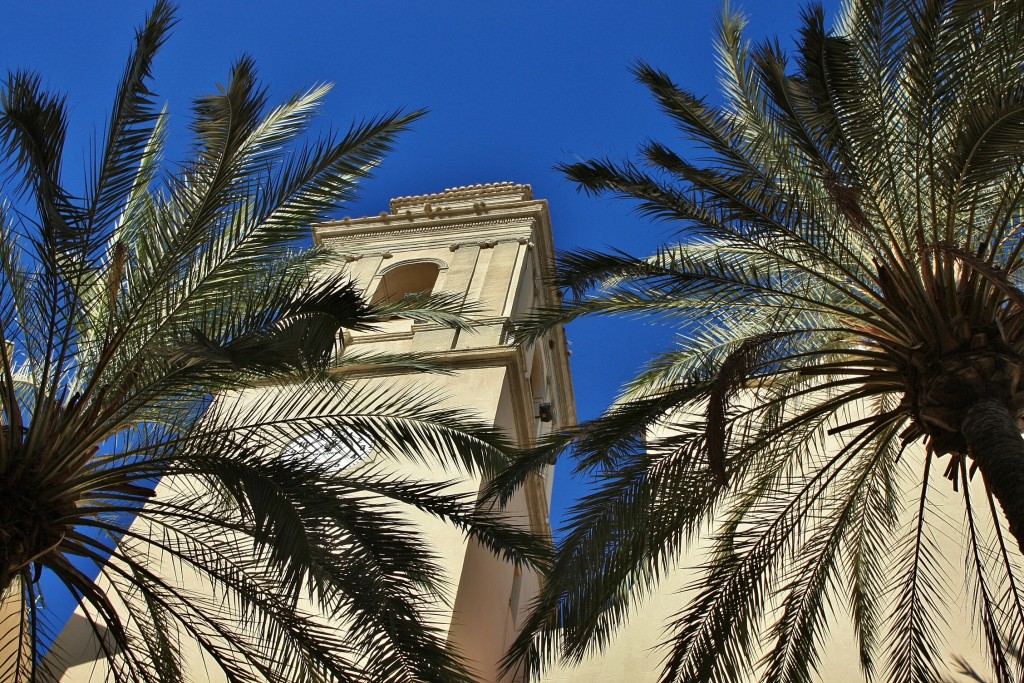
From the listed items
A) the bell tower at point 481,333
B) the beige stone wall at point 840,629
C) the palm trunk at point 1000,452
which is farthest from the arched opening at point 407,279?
the palm trunk at point 1000,452

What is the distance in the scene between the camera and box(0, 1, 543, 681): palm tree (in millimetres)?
7934

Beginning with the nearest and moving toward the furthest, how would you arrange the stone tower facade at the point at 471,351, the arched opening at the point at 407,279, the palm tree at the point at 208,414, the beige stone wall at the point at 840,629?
the palm tree at the point at 208,414, the beige stone wall at the point at 840,629, the stone tower facade at the point at 471,351, the arched opening at the point at 407,279

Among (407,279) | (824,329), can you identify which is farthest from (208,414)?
(407,279)

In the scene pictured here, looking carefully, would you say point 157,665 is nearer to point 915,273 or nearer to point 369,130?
point 369,130

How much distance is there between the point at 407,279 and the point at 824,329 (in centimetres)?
1285

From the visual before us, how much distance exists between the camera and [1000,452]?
8438 millimetres

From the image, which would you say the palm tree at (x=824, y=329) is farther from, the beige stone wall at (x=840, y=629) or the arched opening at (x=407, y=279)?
the arched opening at (x=407, y=279)

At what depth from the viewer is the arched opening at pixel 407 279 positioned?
21.5m

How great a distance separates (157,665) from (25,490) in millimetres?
1728

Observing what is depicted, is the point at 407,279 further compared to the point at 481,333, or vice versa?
the point at 407,279

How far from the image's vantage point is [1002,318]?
9.66 m

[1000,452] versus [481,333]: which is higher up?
[481,333]

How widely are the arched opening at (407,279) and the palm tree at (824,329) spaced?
10.3m

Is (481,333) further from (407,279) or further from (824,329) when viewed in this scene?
(824,329)
